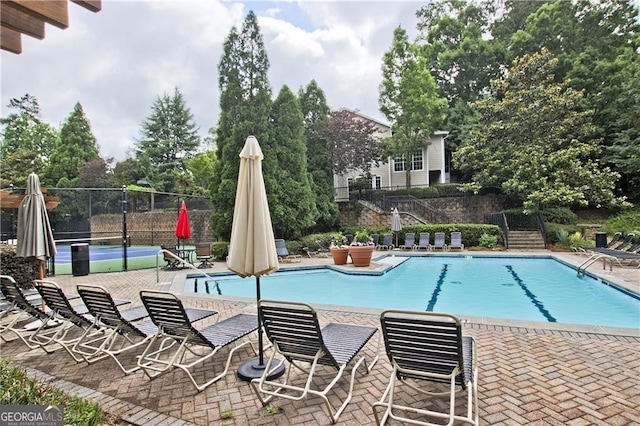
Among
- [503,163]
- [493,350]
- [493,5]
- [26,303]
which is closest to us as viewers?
[493,350]

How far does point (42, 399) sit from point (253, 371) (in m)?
1.73

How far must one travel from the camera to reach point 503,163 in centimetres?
1941

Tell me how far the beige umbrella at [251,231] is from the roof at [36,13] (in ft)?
5.88

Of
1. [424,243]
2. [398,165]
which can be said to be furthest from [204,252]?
[398,165]

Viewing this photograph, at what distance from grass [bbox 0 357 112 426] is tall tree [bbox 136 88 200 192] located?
34.4 m

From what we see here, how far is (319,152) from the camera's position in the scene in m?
20.9

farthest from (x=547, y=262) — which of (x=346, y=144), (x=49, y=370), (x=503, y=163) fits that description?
(x=49, y=370)

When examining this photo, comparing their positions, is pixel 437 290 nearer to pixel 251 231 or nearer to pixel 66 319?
pixel 251 231

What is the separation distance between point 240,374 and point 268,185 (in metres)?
12.2

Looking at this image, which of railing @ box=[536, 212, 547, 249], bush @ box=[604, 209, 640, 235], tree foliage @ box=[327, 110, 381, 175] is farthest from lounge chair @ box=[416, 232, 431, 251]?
bush @ box=[604, 209, 640, 235]

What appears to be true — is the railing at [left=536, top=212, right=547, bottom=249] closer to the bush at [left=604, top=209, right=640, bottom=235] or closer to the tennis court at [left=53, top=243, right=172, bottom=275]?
the bush at [left=604, top=209, right=640, bottom=235]

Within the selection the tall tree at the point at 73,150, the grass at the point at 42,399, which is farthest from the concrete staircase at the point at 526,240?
the tall tree at the point at 73,150

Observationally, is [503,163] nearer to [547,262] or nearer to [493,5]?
[547,262]

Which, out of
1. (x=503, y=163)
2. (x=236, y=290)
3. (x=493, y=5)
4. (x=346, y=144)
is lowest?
(x=236, y=290)
